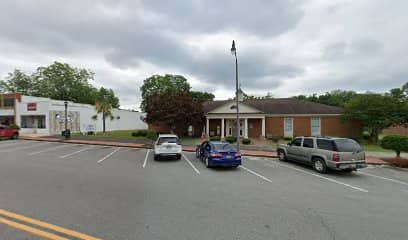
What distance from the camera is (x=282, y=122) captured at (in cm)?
2577

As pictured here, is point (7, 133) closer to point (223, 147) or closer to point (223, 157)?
point (223, 147)

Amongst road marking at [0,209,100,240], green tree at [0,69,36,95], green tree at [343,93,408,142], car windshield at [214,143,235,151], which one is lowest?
road marking at [0,209,100,240]

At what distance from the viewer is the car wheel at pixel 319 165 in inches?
389

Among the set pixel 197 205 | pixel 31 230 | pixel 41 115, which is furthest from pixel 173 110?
pixel 41 115

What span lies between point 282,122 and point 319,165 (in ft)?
53.3

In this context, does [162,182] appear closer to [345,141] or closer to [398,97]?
[345,141]

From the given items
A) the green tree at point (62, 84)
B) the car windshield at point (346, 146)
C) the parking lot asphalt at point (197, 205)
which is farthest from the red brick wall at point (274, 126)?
the green tree at point (62, 84)

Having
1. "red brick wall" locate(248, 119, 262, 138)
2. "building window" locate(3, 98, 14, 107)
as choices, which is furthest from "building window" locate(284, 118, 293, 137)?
"building window" locate(3, 98, 14, 107)

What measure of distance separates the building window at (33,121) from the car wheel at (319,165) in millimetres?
35978

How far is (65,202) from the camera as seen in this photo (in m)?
5.42

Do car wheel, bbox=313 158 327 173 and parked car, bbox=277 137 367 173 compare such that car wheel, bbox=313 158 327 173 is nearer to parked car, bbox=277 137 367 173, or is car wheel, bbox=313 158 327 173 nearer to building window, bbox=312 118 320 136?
parked car, bbox=277 137 367 173

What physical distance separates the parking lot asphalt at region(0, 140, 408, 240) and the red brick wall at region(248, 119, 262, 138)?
56.0 feet

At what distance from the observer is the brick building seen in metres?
24.5

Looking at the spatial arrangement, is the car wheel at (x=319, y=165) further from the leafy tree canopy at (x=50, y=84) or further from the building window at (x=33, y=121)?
the leafy tree canopy at (x=50, y=84)
